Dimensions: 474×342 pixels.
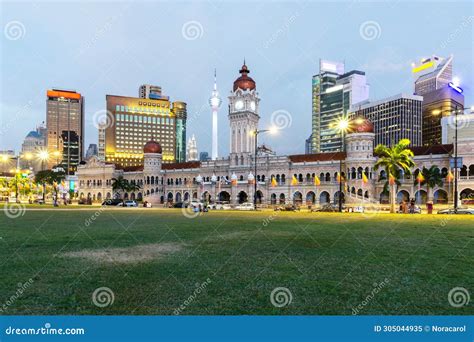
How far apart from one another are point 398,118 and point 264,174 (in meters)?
109

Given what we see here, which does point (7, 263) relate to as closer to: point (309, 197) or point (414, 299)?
point (414, 299)

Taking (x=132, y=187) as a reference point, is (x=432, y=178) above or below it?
above

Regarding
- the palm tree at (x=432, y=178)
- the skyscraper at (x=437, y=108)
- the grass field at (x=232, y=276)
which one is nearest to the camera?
the grass field at (x=232, y=276)

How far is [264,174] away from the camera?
273 ft

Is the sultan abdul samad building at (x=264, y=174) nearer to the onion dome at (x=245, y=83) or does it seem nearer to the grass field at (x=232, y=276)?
the onion dome at (x=245, y=83)

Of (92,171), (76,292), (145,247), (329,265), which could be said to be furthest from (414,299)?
(92,171)

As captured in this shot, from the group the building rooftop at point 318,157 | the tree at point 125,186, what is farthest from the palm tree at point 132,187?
the building rooftop at point 318,157

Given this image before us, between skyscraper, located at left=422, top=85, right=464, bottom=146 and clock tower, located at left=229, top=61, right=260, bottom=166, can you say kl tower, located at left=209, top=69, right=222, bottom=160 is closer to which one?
clock tower, located at left=229, top=61, right=260, bottom=166

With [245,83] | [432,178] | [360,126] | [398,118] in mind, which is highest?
[398,118]

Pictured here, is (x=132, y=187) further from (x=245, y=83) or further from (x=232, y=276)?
(x=232, y=276)

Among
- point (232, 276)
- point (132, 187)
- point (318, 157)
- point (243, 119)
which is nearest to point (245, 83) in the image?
point (243, 119)

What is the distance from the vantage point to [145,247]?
13.9 m

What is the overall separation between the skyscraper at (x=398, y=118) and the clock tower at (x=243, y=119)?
85831 millimetres

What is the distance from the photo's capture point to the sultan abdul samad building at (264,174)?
2584 inches
